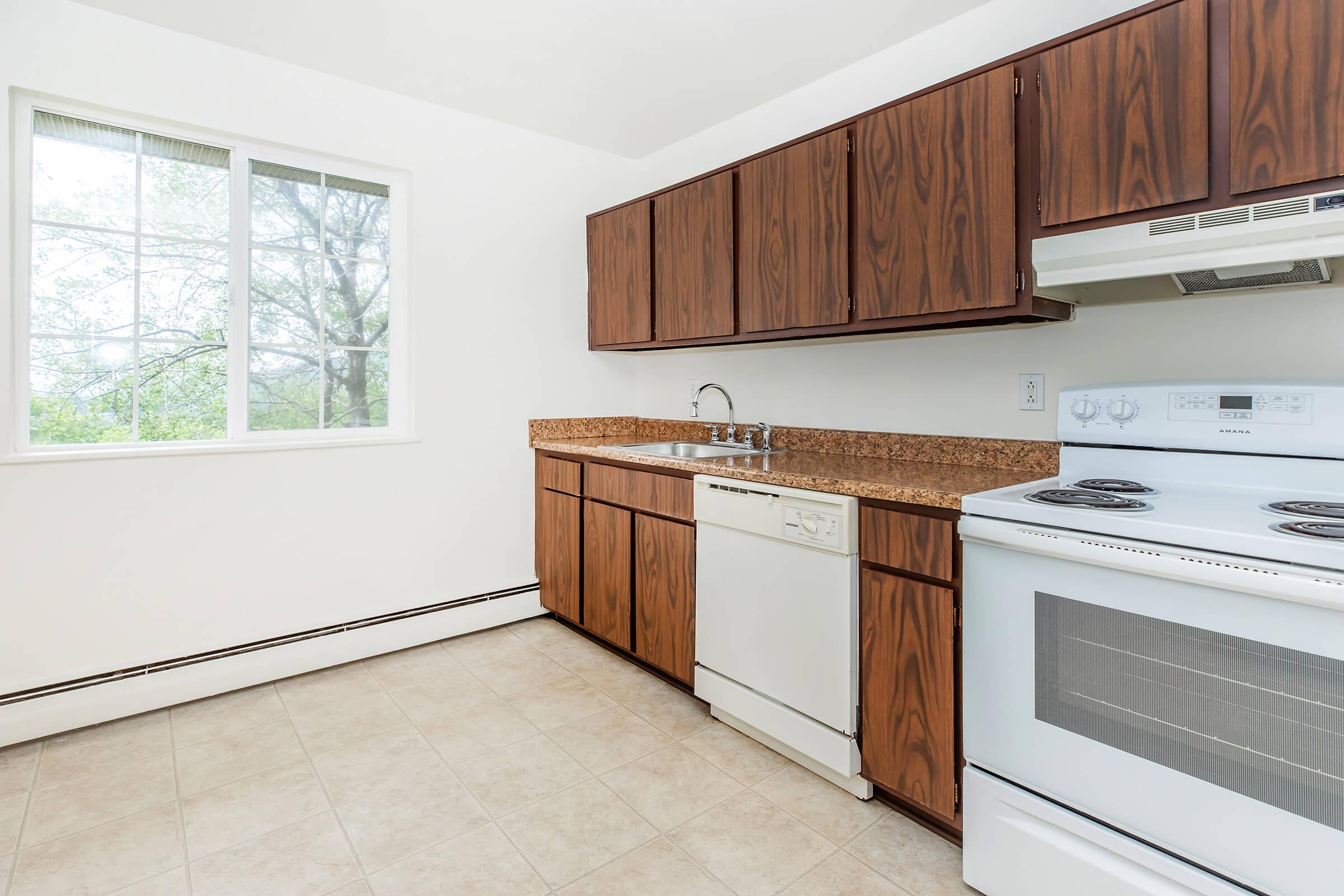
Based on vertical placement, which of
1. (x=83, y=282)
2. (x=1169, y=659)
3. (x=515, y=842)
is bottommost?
(x=515, y=842)

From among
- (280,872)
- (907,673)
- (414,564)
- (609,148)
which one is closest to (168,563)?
(414,564)

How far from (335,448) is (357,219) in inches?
41.6

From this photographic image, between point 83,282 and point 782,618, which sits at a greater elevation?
point 83,282

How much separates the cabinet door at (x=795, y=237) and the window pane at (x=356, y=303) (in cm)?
169

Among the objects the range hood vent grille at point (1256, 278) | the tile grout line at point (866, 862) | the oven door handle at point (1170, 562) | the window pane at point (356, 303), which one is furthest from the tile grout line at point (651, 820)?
the window pane at point (356, 303)

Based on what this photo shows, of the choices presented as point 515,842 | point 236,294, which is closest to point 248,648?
point 236,294

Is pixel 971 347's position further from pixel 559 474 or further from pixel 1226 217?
pixel 559 474

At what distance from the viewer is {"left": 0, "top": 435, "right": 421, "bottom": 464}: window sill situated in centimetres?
224

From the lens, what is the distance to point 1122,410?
5.71ft

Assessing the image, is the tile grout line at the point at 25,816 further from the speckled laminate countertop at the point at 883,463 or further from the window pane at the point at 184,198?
the speckled laminate countertop at the point at 883,463

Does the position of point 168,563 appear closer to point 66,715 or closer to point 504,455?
point 66,715

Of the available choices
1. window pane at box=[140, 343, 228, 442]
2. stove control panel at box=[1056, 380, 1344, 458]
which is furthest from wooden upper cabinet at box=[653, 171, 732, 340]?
window pane at box=[140, 343, 228, 442]

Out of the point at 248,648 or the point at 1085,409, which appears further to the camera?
the point at 248,648

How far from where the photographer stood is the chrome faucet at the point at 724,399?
9.75 ft
